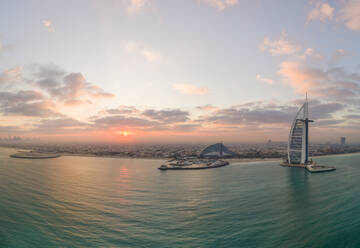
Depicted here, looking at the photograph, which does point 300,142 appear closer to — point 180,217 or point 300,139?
point 300,139

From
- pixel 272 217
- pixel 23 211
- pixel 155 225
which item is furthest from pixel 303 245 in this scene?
pixel 23 211

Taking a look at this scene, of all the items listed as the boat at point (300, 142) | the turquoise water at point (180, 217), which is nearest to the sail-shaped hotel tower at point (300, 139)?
the boat at point (300, 142)

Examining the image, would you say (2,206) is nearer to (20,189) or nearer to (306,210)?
(20,189)

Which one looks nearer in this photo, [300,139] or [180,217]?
[180,217]

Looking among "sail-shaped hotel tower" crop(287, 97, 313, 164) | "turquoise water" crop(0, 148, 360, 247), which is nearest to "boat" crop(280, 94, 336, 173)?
"sail-shaped hotel tower" crop(287, 97, 313, 164)

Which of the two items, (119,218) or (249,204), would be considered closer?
(119,218)

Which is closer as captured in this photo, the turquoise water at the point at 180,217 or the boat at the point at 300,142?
the turquoise water at the point at 180,217

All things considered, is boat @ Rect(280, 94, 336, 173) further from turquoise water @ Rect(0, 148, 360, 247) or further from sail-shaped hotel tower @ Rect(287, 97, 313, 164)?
turquoise water @ Rect(0, 148, 360, 247)

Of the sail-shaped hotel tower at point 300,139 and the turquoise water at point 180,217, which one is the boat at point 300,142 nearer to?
the sail-shaped hotel tower at point 300,139

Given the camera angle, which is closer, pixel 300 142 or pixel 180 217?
pixel 180 217

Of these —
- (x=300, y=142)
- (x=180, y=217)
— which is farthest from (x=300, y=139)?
(x=180, y=217)

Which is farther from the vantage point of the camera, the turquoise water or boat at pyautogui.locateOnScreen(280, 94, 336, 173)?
boat at pyautogui.locateOnScreen(280, 94, 336, 173)
